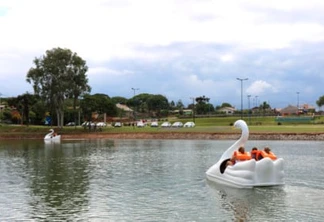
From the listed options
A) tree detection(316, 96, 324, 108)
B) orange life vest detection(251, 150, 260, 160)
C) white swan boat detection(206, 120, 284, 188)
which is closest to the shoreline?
orange life vest detection(251, 150, 260, 160)

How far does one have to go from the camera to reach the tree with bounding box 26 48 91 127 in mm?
91375

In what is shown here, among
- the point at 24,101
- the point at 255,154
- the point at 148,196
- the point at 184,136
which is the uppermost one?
the point at 24,101

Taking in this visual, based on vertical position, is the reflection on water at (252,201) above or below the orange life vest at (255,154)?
below

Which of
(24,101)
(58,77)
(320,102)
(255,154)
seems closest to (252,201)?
(255,154)

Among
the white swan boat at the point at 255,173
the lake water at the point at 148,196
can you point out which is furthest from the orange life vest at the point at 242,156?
the lake water at the point at 148,196

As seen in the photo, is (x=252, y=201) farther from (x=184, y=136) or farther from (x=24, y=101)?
(x=24, y=101)

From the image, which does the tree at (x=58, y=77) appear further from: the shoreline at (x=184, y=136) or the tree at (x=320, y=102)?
the tree at (x=320, y=102)

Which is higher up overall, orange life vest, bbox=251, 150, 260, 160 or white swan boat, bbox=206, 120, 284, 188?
orange life vest, bbox=251, 150, 260, 160

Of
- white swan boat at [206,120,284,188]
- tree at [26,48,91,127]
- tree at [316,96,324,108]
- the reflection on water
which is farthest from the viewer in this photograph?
tree at [316,96,324,108]

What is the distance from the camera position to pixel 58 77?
9138 centimetres

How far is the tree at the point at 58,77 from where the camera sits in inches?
3597

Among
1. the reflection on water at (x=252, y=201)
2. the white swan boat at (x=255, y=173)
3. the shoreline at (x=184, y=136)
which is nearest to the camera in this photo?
the reflection on water at (x=252, y=201)

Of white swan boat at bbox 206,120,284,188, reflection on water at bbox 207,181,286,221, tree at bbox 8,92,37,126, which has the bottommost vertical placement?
reflection on water at bbox 207,181,286,221

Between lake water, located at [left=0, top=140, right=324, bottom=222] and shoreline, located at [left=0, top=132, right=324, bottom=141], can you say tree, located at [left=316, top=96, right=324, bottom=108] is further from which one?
lake water, located at [left=0, top=140, right=324, bottom=222]
